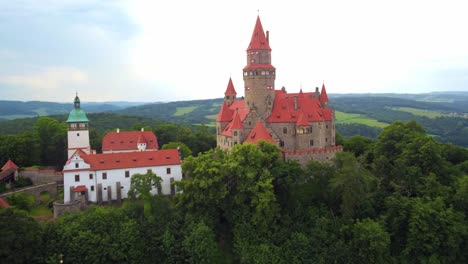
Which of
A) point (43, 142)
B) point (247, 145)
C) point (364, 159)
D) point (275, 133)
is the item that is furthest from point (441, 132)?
point (43, 142)

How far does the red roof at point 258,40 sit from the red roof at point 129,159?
19.0 m

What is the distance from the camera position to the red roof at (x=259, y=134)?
4966 cm

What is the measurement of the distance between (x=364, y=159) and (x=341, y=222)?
16.3m

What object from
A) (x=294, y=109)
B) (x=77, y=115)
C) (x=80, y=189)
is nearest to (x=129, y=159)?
(x=80, y=189)

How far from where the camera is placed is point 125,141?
189 ft

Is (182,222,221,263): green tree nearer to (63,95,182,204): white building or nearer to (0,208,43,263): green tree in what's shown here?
(63,95,182,204): white building

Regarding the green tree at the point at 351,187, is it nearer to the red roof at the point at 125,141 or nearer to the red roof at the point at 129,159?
the red roof at the point at 129,159

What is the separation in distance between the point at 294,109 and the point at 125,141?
84.0ft

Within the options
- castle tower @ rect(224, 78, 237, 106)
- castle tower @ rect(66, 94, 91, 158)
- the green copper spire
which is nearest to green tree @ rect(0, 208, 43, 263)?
castle tower @ rect(66, 94, 91, 158)

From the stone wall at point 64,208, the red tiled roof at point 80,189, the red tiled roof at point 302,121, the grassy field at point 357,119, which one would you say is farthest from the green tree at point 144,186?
the grassy field at point 357,119

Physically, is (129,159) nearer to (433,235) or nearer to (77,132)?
(77,132)

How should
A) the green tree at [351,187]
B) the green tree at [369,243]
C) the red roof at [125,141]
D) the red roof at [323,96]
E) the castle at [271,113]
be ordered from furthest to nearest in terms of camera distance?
the red roof at [323,96] < the red roof at [125,141] < the castle at [271,113] < the green tree at [351,187] < the green tree at [369,243]

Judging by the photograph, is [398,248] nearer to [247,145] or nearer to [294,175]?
[294,175]

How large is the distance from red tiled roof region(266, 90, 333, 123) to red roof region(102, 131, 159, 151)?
18407mm
